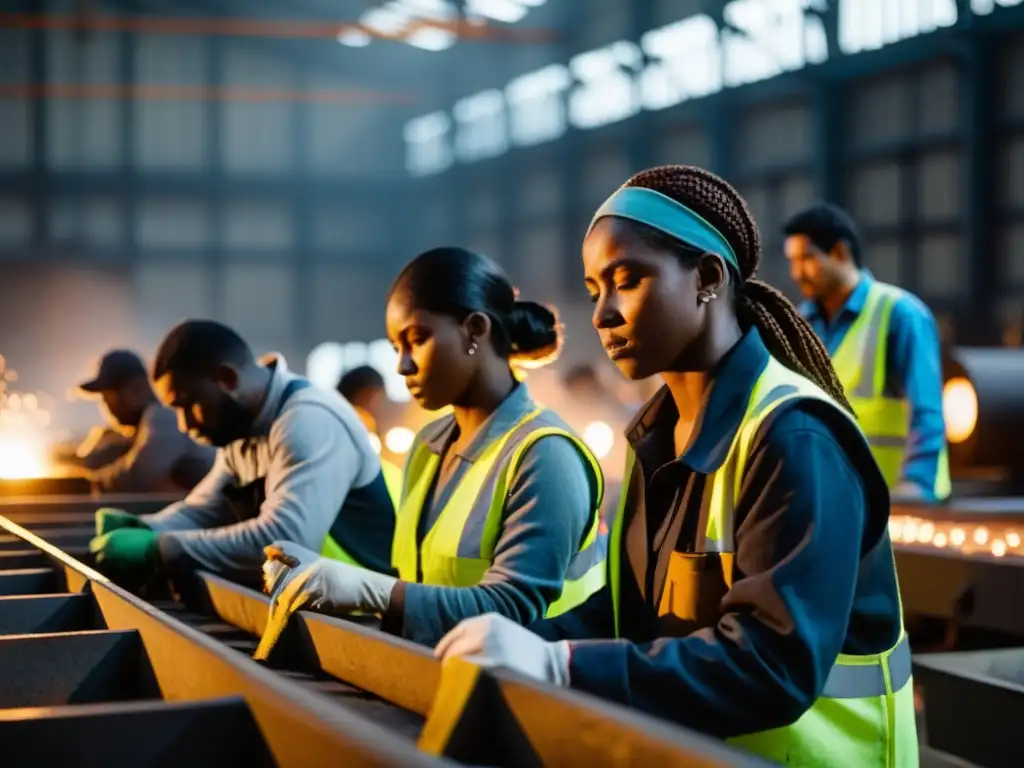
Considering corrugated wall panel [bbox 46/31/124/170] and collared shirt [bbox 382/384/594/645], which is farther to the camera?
corrugated wall panel [bbox 46/31/124/170]

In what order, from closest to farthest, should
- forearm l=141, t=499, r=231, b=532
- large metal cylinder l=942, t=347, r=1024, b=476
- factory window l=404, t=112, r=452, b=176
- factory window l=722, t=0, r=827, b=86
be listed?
forearm l=141, t=499, r=231, b=532, large metal cylinder l=942, t=347, r=1024, b=476, factory window l=722, t=0, r=827, b=86, factory window l=404, t=112, r=452, b=176

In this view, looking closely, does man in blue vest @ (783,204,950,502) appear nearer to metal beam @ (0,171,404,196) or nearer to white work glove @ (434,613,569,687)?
white work glove @ (434,613,569,687)

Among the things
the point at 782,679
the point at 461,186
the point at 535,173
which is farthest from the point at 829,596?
the point at 461,186

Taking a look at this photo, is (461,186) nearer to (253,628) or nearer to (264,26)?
(264,26)

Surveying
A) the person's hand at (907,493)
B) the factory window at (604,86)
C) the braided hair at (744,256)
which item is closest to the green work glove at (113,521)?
the braided hair at (744,256)

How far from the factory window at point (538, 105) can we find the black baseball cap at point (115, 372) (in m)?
11.0

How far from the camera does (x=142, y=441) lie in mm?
5855

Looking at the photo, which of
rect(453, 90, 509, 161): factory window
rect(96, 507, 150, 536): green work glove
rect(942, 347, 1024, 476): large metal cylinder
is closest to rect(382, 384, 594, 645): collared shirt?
rect(96, 507, 150, 536): green work glove

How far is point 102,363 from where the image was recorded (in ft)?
20.2

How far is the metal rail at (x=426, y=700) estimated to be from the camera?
1.14 metres

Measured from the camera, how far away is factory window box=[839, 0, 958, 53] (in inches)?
437

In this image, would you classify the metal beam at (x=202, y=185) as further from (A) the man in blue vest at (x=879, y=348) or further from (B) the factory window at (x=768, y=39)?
(A) the man in blue vest at (x=879, y=348)

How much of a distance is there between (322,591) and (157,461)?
13.1 feet

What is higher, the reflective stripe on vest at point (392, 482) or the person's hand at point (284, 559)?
the reflective stripe on vest at point (392, 482)
